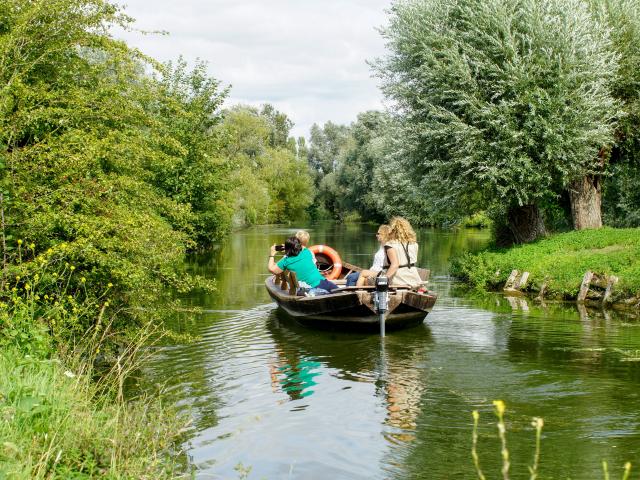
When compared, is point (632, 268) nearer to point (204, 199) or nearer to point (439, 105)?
point (439, 105)

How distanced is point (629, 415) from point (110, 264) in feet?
19.5

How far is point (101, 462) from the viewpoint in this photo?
200 inches

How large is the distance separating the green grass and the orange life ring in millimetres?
11425

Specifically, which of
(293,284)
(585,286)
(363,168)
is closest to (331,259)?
(293,284)

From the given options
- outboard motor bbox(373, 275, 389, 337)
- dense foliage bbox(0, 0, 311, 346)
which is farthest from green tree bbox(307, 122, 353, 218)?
dense foliage bbox(0, 0, 311, 346)

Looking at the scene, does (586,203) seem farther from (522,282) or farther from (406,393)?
(406,393)

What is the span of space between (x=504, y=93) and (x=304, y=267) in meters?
8.79

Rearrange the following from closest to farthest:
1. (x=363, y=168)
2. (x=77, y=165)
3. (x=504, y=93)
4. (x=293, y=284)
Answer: (x=77, y=165) → (x=293, y=284) → (x=504, y=93) → (x=363, y=168)

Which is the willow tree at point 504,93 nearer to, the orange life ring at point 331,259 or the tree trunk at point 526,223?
the tree trunk at point 526,223

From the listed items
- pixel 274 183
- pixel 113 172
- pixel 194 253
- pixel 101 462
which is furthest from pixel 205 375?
pixel 274 183

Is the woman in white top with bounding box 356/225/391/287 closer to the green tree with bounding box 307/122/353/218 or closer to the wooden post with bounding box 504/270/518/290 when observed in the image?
the wooden post with bounding box 504/270/518/290

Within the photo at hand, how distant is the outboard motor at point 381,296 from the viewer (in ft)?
38.9

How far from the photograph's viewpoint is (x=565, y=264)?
1797 cm

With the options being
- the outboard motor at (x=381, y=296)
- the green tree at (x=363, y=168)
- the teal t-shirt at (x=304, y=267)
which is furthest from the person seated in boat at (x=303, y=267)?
the green tree at (x=363, y=168)
